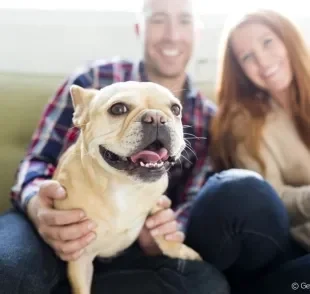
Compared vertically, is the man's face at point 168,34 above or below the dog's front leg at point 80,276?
above

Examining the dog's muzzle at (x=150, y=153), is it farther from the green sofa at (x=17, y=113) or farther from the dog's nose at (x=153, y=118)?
the green sofa at (x=17, y=113)

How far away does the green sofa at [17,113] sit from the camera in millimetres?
1301

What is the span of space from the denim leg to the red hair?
0.98ft

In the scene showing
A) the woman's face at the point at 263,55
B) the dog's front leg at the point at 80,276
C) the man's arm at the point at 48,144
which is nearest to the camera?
the dog's front leg at the point at 80,276

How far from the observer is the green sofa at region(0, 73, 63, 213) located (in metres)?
A: 1.30

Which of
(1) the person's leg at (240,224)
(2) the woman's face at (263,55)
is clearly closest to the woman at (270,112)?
(2) the woman's face at (263,55)

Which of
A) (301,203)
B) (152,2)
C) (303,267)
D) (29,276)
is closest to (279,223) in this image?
(303,267)

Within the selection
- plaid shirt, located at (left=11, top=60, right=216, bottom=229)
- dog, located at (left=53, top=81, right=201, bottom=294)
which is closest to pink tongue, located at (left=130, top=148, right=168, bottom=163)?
dog, located at (left=53, top=81, right=201, bottom=294)

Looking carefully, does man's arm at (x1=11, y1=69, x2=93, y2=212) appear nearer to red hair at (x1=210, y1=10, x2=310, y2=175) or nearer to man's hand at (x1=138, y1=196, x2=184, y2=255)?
man's hand at (x1=138, y1=196, x2=184, y2=255)

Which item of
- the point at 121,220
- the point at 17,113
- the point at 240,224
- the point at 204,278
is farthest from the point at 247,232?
the point at 17,113

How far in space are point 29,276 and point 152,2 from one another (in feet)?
2.68

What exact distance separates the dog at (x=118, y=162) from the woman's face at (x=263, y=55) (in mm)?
457

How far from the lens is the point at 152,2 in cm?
126

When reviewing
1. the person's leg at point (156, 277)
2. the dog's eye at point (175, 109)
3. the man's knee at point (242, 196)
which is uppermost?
the dog's eye at point (175, 109)
